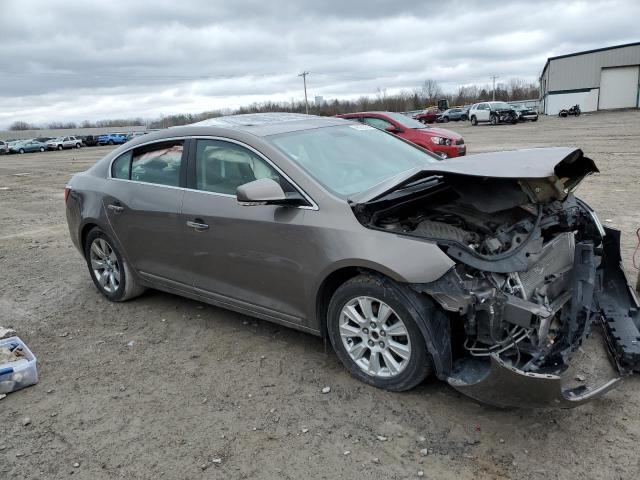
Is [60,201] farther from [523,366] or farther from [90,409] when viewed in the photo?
[523,366]

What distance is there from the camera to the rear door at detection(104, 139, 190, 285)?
4.28 meters

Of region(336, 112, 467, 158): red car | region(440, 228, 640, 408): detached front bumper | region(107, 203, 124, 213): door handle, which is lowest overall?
region(440, 228, 640, 408): detached front bumper

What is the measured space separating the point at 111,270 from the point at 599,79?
53.6 metres

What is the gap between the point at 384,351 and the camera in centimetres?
330

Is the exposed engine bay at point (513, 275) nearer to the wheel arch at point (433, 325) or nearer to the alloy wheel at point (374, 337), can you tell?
the wheel arch at point (433, 325)

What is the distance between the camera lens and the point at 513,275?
2.94m

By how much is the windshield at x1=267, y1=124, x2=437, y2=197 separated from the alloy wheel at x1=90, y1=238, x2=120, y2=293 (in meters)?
2.29

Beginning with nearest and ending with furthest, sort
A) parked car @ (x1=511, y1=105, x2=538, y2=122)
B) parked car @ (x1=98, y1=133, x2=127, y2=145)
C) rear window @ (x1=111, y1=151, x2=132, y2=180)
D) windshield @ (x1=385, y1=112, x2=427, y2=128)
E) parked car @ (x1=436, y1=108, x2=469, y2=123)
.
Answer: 1. rear window @ (x1=111, y1=151, x2=132, y2=180)
2. windshield @ (x1=385, y1=112, x2=427, y2=128)
3. parked car @ (x1=511, y1=105, x2=538, y2=122)
4. parked car @ (x1=436, y1=108, x2=469, y2=123)
5. parked car @ (x1=98, y1=133, x2=127, y2=145)

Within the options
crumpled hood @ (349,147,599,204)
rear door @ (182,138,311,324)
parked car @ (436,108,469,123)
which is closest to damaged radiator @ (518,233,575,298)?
crumpled hood @ (349,147,599,204)

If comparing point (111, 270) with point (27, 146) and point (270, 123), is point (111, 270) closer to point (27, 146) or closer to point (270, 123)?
point (270, 123)

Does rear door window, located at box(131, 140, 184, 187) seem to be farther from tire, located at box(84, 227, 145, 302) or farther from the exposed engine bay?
the exposed engine bay

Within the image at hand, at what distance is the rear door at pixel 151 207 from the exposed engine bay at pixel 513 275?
177 centimetres

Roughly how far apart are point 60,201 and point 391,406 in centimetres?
1194

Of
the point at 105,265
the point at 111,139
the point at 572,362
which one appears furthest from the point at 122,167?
the point at 111,139
